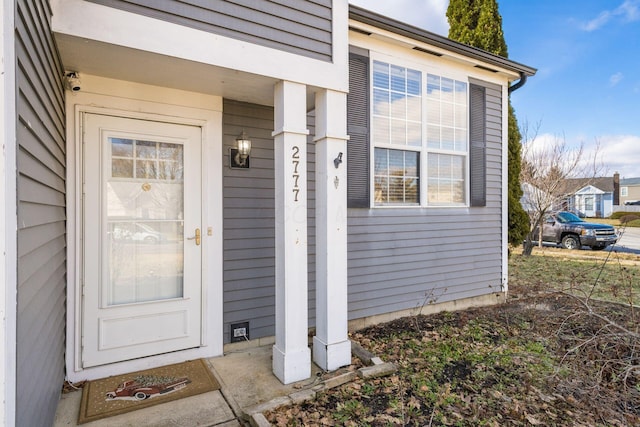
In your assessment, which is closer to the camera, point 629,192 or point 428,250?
point 428,250

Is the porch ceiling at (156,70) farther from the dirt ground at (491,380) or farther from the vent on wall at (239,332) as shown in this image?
the dirt ground at (491,380)

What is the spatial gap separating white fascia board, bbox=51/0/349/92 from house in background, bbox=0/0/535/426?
1 centimetres

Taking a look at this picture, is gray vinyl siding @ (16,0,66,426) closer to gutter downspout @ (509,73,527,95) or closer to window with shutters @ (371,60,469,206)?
window with shutters @ (371,60,469,206)

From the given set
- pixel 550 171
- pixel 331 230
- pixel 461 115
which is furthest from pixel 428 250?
pixel 550 171

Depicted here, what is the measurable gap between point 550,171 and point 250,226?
10.5 meters

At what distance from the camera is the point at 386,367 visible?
2961mm

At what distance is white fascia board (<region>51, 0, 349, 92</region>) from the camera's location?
203 centimetres

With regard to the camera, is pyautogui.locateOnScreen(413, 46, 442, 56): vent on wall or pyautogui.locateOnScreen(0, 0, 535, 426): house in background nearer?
pyautogui.locateOnScreen(0, 0, 535, 426): house in background

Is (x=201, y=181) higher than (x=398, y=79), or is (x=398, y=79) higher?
(x=398, y=79)

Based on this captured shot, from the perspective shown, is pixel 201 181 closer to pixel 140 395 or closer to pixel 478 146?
pixel 140 395

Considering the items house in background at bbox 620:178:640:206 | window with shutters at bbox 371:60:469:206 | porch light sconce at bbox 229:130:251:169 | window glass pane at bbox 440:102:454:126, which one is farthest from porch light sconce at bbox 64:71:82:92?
house in background at bbox 620:178:640:206

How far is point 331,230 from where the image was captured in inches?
116

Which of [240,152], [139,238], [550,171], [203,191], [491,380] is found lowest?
[491,380]

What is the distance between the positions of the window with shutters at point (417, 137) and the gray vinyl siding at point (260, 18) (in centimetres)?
139
